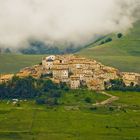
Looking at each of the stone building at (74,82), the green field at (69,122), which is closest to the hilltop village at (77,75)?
the stone building at (74,82)

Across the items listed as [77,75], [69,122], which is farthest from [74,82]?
[69,122]

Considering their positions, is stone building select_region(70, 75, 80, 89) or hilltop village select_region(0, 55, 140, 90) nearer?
stone building select_region(70, 75, 80, 89)

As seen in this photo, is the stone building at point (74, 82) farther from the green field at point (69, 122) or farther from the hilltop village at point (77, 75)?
the green field at point (69, 122)

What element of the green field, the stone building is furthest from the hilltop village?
the green field

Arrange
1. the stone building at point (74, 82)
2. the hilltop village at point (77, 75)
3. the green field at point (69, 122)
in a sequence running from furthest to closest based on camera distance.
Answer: the hilltop village at point (77, 75)
the stone building at point (74, 82)
the green field at point (69, 122)

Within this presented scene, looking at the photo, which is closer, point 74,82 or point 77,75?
point 74,82

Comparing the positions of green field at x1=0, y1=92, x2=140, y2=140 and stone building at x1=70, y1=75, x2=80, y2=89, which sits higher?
stone building at x1=70, y1=75, x2=80, y2=89

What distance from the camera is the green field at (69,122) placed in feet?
477

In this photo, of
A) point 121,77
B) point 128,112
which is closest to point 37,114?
point 128,112

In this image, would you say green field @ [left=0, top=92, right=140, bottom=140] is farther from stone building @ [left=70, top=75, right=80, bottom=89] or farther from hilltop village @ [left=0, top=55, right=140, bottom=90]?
hilltop village @ [left=0, top=55, right=140, bottom=90]

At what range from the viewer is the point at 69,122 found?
154750 mm

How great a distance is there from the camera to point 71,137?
144250 millimetres

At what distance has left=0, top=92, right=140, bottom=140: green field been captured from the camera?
477ft

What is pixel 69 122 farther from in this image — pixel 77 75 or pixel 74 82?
pixel 77 75
